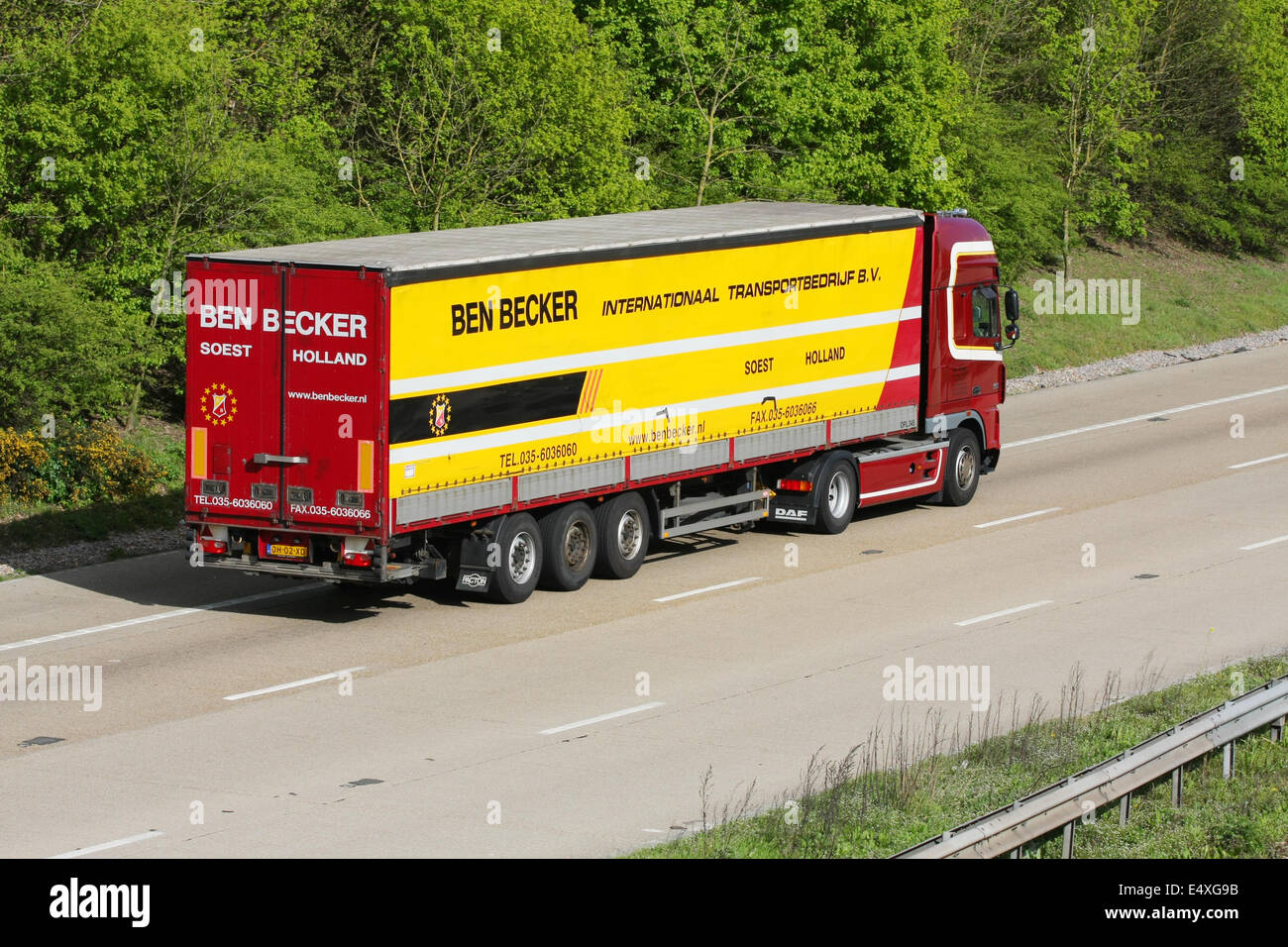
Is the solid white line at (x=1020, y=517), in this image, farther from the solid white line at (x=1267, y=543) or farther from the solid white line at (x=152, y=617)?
the solid white line at (x=152, y=617)

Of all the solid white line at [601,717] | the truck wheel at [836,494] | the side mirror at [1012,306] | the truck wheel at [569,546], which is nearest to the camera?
the solid white line at [601,717]

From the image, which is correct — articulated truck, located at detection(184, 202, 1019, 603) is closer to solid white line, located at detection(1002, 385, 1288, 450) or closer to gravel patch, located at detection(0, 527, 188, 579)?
gravel patch, located at detection(0, 527, 188, 579)

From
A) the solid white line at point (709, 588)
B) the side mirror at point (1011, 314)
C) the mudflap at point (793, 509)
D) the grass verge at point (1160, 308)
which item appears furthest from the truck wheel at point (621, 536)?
the grass verge at point (1160, 308)

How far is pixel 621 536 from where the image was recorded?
21.0 metres

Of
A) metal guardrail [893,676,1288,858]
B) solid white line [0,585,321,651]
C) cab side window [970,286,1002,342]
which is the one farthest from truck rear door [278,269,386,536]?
cab side window [970,286,1002,342]

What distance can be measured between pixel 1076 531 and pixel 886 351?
3392 mm

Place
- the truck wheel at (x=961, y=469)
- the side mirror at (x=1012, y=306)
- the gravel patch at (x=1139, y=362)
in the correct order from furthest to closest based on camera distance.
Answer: the gravel patch at (x=1139, y=362) → the side mirror at (x=1012, y=306) → the truck wheel at (x=961, y=469)

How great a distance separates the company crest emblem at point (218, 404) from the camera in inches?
727

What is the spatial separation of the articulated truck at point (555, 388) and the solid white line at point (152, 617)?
88 cm

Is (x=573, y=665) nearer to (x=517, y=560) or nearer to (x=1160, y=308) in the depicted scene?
(x=517, y=560)

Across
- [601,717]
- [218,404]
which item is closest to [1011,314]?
[218,404]

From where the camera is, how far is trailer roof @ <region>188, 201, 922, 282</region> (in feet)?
59.4

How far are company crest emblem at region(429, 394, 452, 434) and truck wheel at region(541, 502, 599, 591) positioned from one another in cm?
218
